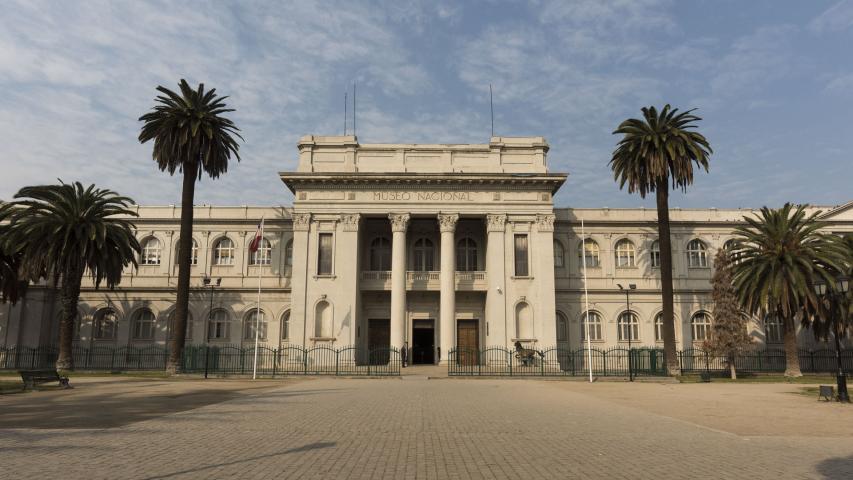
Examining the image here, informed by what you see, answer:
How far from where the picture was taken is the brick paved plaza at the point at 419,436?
932 cm

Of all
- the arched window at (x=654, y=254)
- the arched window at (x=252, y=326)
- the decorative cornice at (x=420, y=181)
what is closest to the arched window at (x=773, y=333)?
the arched window at (x=654, y=254)

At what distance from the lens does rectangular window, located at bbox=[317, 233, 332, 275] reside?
4316cm

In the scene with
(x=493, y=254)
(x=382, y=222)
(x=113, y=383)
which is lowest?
(x=113, y=383)

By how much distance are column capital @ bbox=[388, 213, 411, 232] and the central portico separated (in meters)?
0.07

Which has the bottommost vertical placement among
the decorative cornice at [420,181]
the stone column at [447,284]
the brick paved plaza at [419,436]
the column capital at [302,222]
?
the brick paved plaza at [419,436]

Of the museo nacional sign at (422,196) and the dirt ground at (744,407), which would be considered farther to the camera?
the museo nacional sign at (422,196)

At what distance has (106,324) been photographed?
156 feet

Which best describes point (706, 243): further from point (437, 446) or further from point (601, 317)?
point (437, 446)

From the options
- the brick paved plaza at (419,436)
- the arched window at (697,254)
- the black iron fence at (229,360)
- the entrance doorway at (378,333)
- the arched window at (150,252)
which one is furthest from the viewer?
the arched window at (150,252)

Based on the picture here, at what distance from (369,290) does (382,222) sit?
5644 mm

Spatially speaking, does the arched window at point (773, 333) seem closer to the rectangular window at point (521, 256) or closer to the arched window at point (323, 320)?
the rectangular window at point (521, 256)

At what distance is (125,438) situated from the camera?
11.9 meters

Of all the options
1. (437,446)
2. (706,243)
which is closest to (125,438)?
(437,446)

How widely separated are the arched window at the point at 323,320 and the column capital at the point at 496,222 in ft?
43.0
